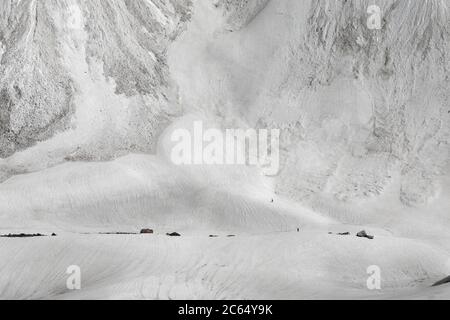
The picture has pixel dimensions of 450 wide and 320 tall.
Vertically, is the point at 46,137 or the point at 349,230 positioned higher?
the point at 46,137

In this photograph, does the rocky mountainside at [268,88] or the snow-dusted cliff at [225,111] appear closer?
the snow-dusted cliff at [225,111]

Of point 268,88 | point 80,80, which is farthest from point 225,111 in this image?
point 80,80

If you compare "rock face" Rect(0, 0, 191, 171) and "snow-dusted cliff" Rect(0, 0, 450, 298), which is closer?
"snow-dusted cliff" Rect(0, 0, 450, 298)

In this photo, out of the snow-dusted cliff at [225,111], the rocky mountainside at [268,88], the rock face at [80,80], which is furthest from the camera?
the rock face at [80,80]

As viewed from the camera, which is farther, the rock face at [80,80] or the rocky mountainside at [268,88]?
the rock face at [80,80]

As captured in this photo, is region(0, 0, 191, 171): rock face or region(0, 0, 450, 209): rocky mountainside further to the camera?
region(0, 0, 191, 171): rock face

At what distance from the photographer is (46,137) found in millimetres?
47875

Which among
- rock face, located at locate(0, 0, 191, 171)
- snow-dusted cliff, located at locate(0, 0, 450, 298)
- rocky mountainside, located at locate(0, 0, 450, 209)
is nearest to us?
snow-dusted cliff, located at locate(0, 0, 450, 298)

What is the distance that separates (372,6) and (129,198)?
68.9 feet

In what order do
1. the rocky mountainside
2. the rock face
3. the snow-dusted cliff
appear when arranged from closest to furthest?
the snow-dusted cliff < the rocky mountainside < the rock face

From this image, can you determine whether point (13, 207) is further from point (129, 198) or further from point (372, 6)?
point (372, 6)

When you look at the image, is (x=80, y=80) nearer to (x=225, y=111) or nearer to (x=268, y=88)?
(x=225, y=111)

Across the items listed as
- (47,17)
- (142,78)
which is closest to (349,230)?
(142,78)

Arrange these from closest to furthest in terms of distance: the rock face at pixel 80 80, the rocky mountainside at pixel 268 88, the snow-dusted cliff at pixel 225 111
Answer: the snow-dusted cliff at pixel 225 111 → the rocky mountainside at pixel 268 88 → the rock face at pixel 80 80
